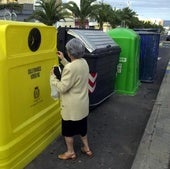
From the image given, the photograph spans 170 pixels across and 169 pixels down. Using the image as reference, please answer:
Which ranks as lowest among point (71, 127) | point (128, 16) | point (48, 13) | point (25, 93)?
point (128, 16)

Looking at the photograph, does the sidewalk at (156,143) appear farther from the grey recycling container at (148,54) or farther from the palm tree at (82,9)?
the palm tree at (82,9)

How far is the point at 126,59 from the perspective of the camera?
7801mm

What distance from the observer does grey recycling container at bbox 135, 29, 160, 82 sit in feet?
30.3

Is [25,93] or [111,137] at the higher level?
[25,93]

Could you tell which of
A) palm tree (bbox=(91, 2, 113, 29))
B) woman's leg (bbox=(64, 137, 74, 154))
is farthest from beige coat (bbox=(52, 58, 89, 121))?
palm tree (bbox=(91, 2, 113, 29))

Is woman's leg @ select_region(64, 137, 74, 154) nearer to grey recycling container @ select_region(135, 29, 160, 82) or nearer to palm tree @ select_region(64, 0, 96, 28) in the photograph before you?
grey recycling container @ select_region(135, 29, 160, 82)

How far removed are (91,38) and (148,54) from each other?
139 inches

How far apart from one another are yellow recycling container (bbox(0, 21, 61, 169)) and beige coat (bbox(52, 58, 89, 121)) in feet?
1.17

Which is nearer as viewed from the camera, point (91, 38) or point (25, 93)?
point (25, 93)

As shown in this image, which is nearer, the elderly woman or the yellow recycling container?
the yellow recycling container

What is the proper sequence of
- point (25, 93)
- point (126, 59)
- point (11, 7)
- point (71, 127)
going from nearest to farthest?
point (25, 93)
point (71, 127)
point (126, 59)
point (11, 7)

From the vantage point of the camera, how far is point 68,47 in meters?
3.97

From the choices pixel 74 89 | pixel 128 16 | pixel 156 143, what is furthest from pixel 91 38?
pixel 128 16

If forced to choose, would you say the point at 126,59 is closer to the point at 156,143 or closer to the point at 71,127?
the point at 156,143
